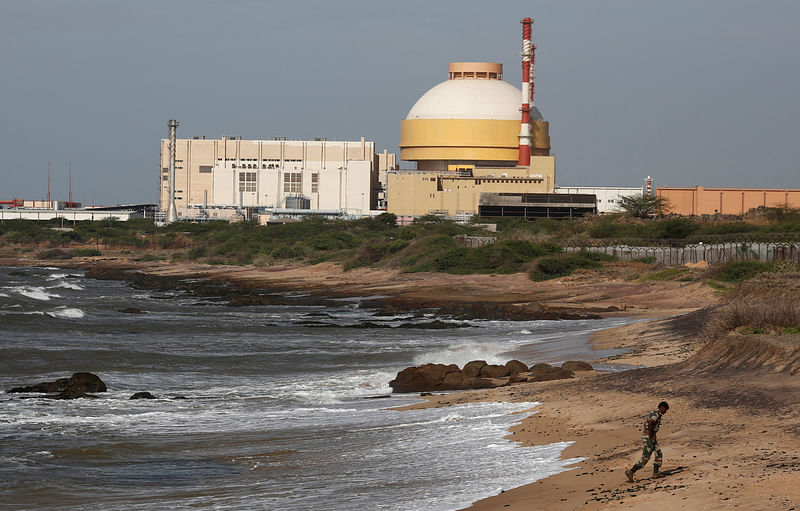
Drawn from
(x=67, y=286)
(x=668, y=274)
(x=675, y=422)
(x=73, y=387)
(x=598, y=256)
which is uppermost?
(x=598, y=256)

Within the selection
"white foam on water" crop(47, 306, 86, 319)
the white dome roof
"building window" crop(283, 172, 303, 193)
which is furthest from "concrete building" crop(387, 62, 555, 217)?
"white foam on water" crop(47, 306, 86, 319)

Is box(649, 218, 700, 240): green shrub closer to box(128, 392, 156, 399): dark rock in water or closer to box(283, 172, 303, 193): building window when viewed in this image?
box(128, 392, 156, 399): dark rock in water

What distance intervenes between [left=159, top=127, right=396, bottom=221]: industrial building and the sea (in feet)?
329

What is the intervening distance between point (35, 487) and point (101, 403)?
7.32 metres

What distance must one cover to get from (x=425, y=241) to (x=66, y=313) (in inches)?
1315

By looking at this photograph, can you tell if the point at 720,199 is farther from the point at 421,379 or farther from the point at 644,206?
the point at 421,379

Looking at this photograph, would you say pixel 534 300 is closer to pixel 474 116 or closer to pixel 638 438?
pixel 638 438

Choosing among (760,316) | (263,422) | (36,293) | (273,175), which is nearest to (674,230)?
(36,293)

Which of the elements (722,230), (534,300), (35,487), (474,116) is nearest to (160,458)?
(35,487)

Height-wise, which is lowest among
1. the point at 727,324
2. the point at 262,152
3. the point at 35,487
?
the point at 35,487

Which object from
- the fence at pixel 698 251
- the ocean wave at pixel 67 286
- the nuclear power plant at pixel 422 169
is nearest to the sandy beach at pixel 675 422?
the fence at pixel 698 251

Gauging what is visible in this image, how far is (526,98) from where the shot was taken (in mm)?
126688

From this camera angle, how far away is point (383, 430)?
Result: 18.3 m

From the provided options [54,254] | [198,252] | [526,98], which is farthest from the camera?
[526,98]
